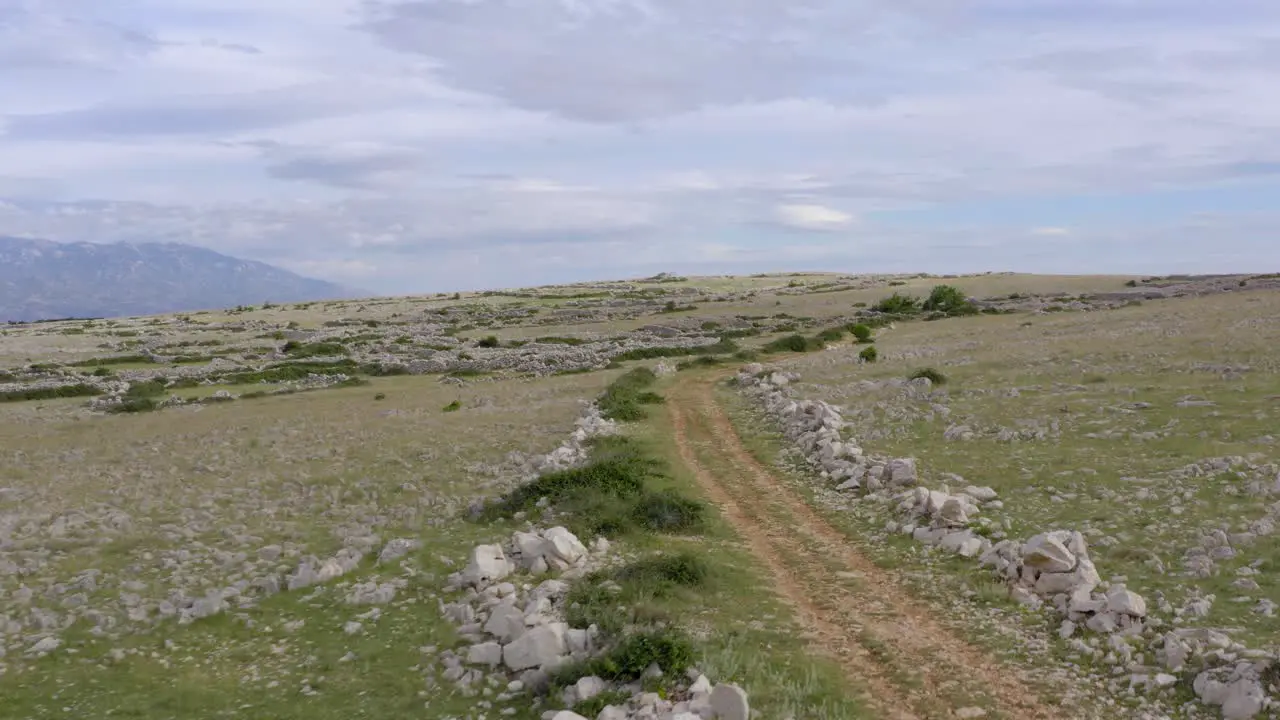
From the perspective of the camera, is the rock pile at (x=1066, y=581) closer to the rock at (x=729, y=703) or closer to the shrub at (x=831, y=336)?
the rock at (x=729, y=703)

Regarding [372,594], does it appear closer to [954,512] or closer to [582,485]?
[582,485]

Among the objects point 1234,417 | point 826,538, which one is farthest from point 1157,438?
point 826,538

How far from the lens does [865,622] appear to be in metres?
11.2

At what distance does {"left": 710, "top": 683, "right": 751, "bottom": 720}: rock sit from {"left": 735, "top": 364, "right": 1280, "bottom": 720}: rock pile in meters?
4.16

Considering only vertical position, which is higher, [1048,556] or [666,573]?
[1048,556]

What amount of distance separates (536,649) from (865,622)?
13.9 ft

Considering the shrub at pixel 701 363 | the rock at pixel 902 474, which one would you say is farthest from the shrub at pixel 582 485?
the shrub at pixel 701 363

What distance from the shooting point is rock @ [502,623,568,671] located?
9.84 meters

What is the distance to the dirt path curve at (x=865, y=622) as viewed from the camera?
358 inches

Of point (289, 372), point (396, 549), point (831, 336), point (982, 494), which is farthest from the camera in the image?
point (831, 336)

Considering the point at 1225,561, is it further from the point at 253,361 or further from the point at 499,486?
the point at 253,361

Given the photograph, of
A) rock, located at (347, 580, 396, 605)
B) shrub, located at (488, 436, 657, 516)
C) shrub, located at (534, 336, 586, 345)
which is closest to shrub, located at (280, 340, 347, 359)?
shrub, located at (534, 336, 586, 345)

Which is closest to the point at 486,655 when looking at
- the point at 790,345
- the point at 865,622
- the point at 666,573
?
the point at 666,573

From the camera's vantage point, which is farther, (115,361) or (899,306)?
(899,306)
